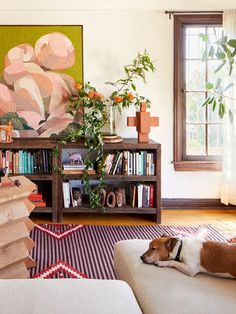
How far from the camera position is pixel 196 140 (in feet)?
16.1

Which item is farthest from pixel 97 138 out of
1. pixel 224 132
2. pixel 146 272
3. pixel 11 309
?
pixel 11 309

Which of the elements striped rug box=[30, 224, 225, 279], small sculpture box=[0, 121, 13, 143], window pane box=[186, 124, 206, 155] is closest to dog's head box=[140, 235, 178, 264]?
striped rug box=[30, 224, 225, 279]

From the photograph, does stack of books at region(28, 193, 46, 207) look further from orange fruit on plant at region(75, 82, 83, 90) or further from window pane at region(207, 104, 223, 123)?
window pane at region(207, 104, 223, 123)

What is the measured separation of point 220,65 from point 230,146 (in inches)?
33.4

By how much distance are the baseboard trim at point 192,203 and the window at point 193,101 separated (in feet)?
1.12

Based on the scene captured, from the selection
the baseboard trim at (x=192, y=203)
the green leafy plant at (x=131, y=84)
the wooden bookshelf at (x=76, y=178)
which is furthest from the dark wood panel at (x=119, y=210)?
the green leafy plant at (x=131, y=84)

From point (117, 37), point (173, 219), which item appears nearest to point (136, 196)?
point (173, 219)

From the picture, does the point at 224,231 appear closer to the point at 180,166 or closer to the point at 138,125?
the point at 180,166

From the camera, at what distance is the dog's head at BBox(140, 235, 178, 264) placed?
2170 millimetres

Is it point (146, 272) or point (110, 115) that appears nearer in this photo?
point (146, 272)

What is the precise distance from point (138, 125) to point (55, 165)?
34.8 inches

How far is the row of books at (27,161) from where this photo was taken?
4371mm

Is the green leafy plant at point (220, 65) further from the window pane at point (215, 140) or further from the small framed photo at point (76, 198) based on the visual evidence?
the small framed photo at point (76, 198)

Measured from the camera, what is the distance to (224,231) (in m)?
4.08
